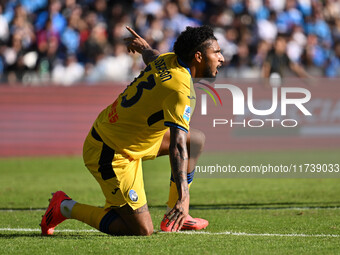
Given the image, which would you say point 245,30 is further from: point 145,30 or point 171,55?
point 171,55

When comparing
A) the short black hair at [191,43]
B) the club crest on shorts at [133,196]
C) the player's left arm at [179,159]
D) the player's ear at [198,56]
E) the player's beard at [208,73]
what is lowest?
the club crest on shorts at [133,196]

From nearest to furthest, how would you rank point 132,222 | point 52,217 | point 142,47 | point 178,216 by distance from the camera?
1. point 178,216
2. point 132,222
3. point 52,217
4. point 142,47

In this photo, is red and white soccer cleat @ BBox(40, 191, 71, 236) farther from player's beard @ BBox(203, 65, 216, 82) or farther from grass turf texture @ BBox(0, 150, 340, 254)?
player's beard @ BBox(203, 65, 216, 82)

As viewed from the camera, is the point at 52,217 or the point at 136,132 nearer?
the point at 136,132

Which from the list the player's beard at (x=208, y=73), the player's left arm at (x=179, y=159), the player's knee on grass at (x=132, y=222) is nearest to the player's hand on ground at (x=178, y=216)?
the player's left arm at (x=179, y=159)

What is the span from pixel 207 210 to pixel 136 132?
95.0 inches

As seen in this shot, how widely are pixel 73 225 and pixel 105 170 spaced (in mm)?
1336

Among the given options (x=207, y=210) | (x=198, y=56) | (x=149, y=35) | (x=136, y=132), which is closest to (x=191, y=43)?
(x=198, y=56)

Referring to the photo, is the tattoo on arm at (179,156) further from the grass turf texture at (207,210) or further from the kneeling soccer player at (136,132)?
the grass turf texture at (207,210)

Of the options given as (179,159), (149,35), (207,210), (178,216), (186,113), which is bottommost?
(207,210)

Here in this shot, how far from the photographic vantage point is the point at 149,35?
1716cm

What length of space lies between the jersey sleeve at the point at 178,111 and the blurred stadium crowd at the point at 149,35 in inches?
386

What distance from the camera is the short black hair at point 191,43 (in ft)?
19.9

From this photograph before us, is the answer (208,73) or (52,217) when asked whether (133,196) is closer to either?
(52,217)
